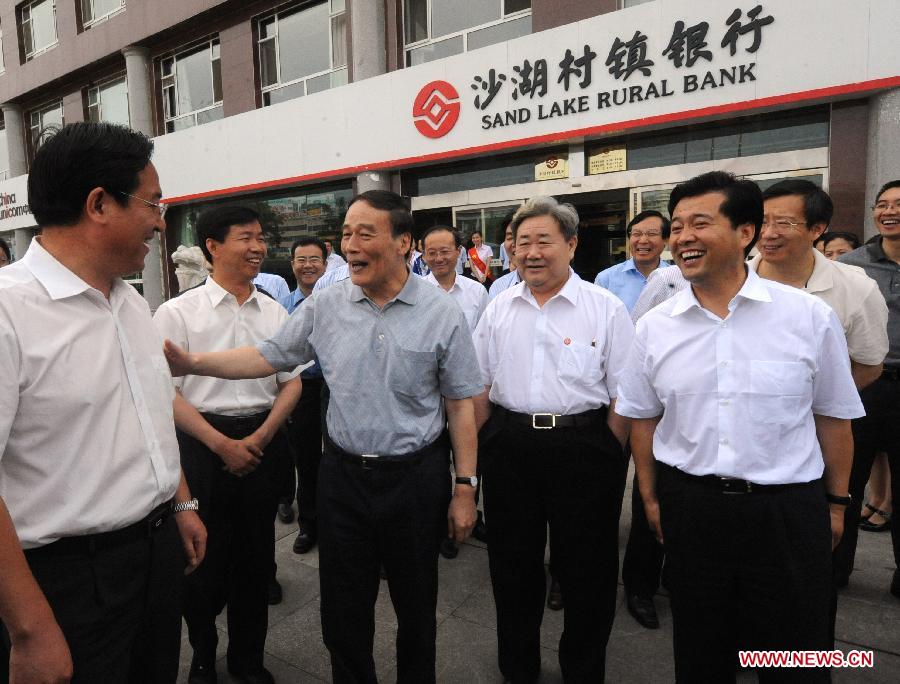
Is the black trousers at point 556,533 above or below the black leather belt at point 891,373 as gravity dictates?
below

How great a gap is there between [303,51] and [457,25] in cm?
319

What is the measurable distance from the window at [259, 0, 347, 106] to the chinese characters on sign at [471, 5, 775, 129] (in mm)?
3194

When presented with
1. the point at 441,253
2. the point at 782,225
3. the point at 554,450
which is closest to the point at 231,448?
the point at 554,450

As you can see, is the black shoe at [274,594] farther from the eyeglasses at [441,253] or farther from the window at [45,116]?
the window at [45,116]

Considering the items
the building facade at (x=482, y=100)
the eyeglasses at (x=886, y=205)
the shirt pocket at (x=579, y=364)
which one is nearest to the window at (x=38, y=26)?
the building facade at (x=482, y=100)

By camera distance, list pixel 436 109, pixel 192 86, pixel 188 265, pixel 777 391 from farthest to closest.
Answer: pixel 192 86, pixel 436 109, pixel 188 265, pixel 777 391

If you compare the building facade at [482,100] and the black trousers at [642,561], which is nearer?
the black trousers at [642,561]

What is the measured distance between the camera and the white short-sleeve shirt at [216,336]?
2418 mm

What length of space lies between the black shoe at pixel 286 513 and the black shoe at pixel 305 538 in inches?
14.3

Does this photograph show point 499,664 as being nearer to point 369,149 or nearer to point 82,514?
point 82,514

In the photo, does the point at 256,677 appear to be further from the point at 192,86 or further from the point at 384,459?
the point at 192,86

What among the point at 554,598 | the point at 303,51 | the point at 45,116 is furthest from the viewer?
the point at 45,116

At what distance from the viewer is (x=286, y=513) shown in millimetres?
4066

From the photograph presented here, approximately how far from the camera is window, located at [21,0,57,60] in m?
14.4
